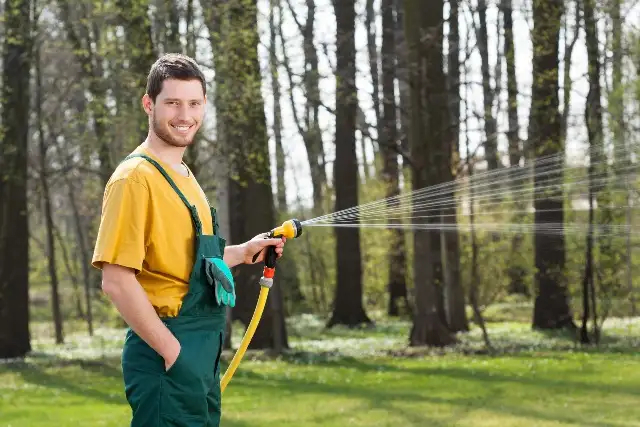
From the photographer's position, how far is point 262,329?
1923cm

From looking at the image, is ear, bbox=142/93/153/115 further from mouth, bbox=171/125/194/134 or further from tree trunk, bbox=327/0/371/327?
tree trunk, bbox=327/0/371/327

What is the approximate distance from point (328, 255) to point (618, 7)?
16.0 metres

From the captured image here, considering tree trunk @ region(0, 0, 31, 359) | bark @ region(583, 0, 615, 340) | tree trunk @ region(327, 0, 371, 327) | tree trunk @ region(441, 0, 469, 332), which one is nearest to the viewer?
bark @ region(583, 0, 615, 340)

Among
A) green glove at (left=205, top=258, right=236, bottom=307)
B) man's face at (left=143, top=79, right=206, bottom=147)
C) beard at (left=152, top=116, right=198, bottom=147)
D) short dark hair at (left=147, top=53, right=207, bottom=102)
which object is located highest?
short dark hair at (left=147, top=53, right=207, bottom=102)

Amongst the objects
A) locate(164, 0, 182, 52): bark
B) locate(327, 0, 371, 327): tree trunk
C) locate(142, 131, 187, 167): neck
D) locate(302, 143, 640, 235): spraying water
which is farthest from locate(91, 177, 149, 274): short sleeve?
locate(327, 0, 371, 327): tree trunk

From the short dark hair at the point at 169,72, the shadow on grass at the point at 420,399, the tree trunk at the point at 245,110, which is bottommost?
the shadow on grass at the point at 420,399

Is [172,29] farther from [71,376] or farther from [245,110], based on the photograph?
[71,376]

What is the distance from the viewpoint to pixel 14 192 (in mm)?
20984

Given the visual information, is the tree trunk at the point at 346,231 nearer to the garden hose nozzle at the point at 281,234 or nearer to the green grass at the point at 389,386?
the green grass at the point at 389,386

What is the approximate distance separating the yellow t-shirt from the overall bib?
42mm

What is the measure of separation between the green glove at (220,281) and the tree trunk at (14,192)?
670 inches

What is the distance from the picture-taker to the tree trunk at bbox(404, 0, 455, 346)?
18.3 metres

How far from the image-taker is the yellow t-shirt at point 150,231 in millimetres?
4195

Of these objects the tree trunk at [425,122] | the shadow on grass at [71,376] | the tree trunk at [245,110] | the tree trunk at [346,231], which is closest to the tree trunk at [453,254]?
the tree trunk at [425,122]
